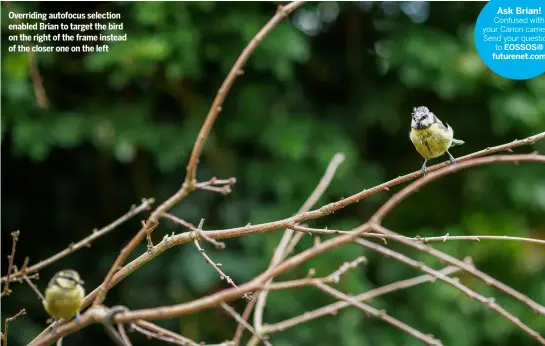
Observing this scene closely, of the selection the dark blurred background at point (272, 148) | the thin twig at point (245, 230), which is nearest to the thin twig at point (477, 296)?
the thin twig at point (245, 230)

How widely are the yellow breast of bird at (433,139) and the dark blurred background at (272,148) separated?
1494 mm

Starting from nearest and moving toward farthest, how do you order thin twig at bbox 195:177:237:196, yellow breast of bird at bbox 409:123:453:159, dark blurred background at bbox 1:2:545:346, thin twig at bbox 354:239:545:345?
thin twig at bbox 354:239:545:345, thin twig at bbox 195:177:237:196, yellow breast of bird at bbox 409:123:453:159, dark blurred background at bbox 1:2:545:346

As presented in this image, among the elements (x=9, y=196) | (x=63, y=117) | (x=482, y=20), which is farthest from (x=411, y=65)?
(x=9, y=196)

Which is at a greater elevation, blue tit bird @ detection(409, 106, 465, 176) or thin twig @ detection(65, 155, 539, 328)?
blue tit bird @ detection(409, 106, 465, 176)

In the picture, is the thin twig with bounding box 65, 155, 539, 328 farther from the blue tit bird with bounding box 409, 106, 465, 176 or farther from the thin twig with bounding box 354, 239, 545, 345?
the blue tit bird with bounding box 409, 106, 465, 176

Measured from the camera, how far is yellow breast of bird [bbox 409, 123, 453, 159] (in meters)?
1.68

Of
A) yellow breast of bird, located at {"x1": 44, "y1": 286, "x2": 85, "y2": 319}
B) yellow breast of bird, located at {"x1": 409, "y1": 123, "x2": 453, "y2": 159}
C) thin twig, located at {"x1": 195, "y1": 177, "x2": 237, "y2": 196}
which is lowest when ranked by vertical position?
yellow breast of bird, located at {"x1": 44, "y1": 286, "x2": 85, "y2": 319}

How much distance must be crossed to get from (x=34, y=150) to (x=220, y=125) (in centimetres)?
92

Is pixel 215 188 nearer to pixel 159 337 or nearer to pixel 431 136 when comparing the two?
pixel 159 337

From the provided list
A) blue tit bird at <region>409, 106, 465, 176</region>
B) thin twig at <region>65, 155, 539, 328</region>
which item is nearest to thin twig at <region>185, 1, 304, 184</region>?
thin twig at <region>65, 155, 539, 328</region>

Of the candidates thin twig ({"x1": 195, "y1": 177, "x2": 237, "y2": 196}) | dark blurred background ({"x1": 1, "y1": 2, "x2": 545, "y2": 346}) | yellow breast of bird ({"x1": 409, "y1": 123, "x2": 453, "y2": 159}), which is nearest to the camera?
thin twig ({"x1": 195, "y1": 177, "x2": 237, "y2": 196})

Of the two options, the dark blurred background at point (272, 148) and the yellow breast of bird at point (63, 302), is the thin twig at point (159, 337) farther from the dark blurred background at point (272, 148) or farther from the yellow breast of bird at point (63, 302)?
the dark blurred background at point (272, 148)

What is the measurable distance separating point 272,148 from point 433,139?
163cm

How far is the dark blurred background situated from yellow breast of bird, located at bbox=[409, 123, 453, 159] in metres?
1.49
